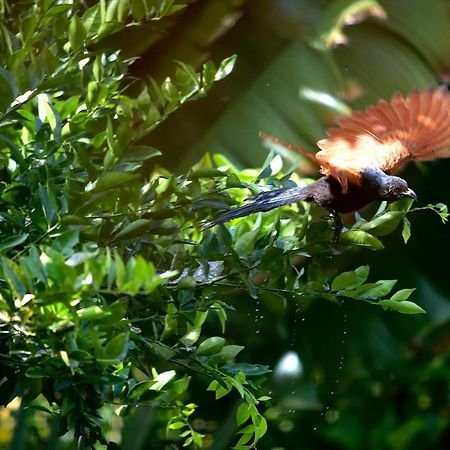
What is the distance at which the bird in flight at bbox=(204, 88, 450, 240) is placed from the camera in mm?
1642

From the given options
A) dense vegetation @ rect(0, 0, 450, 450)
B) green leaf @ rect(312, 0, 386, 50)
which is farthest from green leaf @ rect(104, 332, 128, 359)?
green leaf @ rect(312, 0, 386, 50)

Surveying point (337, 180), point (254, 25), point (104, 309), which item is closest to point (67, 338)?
point (104, 309)

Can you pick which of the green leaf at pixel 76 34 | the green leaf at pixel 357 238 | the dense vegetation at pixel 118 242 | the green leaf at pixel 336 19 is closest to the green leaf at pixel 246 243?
the dense vegetation at pixel 118 242

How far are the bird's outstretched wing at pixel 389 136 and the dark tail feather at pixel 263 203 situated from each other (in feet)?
0.58

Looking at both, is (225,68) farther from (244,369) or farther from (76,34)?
(244,369)

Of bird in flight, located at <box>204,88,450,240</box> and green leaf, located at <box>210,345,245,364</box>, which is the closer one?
green leaf, located at <box>210,345,245,364</box>

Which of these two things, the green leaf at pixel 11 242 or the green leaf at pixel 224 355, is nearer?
the green leaf at pixel 11 242

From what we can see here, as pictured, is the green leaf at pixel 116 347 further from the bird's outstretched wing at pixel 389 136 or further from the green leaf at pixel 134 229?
the bird's outstretched wing at pixel 389 136

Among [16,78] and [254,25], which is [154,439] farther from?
[16,78]

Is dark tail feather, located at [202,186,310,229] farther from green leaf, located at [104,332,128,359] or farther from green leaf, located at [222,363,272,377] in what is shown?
green leaf, located at [104,332,128,359]

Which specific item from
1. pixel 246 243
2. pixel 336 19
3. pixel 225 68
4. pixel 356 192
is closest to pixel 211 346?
pixel 246 243

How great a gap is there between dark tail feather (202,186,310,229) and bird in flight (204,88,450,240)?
8 centimetres

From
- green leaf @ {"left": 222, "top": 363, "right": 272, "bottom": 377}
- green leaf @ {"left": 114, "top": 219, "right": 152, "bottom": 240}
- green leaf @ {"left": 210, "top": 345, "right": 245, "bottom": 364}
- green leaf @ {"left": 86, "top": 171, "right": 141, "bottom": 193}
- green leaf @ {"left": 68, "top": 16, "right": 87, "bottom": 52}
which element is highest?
green leaf @ {"left": 68, "top": 16, "right": 87, "bottom": 52}

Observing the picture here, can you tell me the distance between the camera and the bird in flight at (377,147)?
1642 mm
